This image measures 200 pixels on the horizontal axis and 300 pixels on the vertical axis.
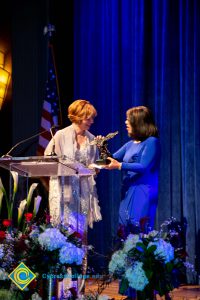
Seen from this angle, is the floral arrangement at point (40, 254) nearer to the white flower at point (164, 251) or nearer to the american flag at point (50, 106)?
the white flower at point (164, 251)

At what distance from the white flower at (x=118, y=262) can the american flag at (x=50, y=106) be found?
3.60 m

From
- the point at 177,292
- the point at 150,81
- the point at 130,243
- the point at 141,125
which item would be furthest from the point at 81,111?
the point at 130,243

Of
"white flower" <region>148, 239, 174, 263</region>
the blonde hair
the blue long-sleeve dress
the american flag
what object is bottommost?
"white flower" <region>148, 239, 174, 263</region>

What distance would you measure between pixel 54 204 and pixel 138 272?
182 cm

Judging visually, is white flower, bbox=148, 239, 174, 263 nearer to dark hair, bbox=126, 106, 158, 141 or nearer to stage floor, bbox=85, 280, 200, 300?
dark hair, bbox=126, 106, 158, 141

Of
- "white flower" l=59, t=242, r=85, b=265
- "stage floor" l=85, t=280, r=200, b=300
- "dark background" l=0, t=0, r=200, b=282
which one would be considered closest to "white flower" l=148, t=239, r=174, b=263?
"white flower" l=59, t=242, r=85, b=265

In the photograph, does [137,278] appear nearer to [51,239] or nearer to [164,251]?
[164,251]

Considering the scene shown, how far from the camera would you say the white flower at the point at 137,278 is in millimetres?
2699

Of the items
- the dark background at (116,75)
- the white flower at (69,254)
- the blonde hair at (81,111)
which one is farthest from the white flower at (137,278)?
the dark background at (116,75)

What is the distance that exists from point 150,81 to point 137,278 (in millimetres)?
3406

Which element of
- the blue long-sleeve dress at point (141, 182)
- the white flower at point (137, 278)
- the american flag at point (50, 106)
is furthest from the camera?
the american flag at point (50, 106)

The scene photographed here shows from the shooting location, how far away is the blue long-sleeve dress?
414 cm

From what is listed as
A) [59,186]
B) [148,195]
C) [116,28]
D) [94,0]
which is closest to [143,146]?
[148,195]

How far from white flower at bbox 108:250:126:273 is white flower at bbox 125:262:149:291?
7 cm
